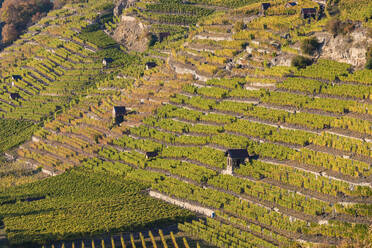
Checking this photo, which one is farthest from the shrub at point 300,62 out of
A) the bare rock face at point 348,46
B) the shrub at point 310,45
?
the bare rock face at point 348,46

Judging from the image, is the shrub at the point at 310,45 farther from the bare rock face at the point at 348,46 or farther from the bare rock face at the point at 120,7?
the bare rock face at the point at 120,7

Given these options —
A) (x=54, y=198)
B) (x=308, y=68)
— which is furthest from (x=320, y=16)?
(x=54, y=198)

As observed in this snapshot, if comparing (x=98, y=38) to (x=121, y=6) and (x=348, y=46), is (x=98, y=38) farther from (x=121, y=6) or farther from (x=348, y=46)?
(x=348, y=46)

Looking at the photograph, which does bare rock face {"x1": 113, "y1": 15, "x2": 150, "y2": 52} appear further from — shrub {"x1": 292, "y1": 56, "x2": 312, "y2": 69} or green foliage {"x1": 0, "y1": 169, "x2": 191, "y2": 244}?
shrub {"x1": 292, "y1": 56, "x2": 312, "y2": 69}

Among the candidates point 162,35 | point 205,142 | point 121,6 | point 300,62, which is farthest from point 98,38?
point 205,142

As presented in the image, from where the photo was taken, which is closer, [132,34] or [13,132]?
[13,132]

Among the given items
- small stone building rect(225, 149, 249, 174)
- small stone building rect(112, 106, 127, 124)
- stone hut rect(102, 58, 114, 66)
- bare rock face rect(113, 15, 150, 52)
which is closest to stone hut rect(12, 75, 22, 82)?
stone hut rect(102, 58, 114, 66)
